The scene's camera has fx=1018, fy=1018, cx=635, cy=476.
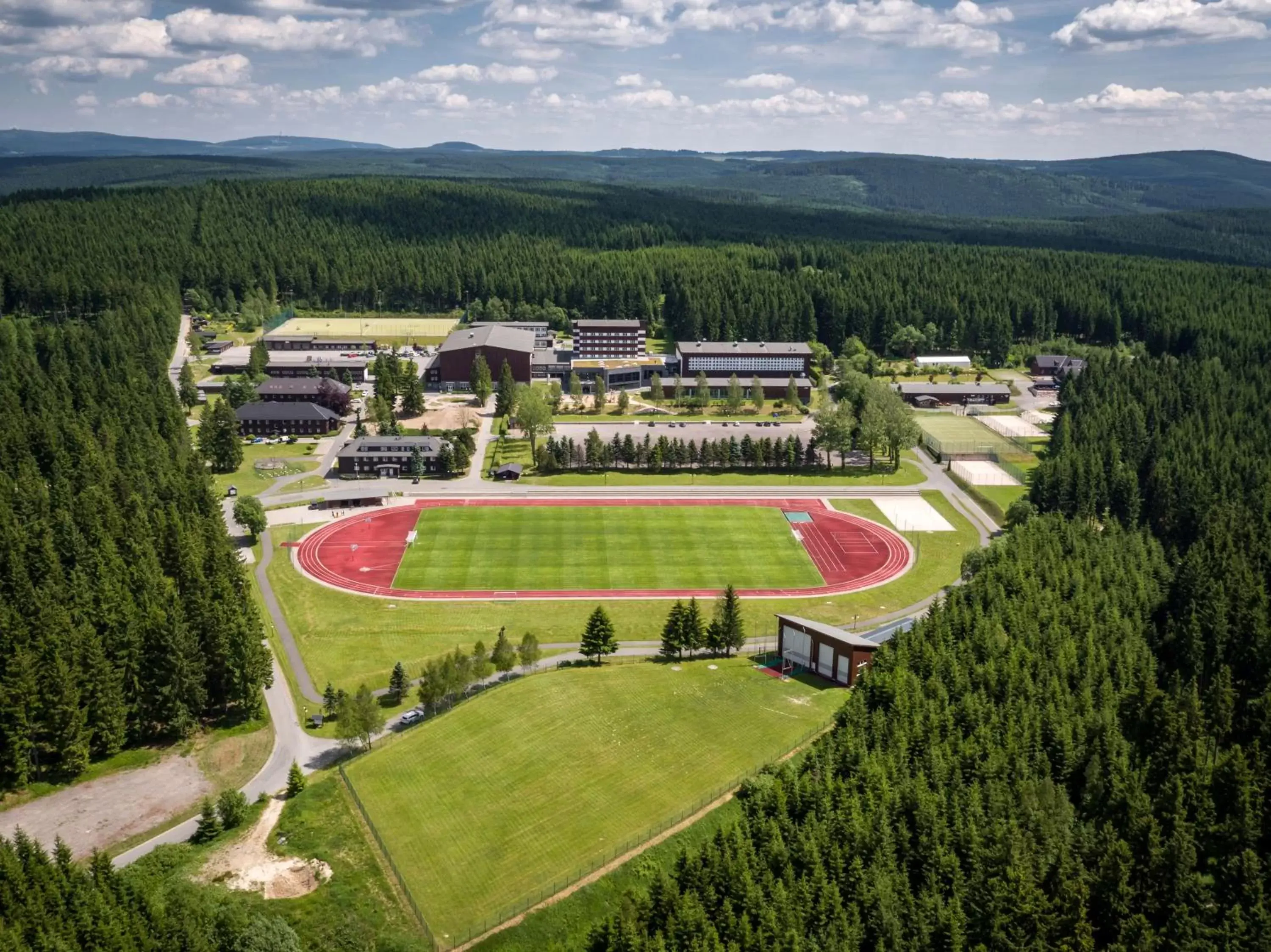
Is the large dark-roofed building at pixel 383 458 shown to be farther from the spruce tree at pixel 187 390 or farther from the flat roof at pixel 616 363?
the flat roof at pixel 616 363

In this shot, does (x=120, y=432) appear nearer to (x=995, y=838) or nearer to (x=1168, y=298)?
(x=995, y=838)

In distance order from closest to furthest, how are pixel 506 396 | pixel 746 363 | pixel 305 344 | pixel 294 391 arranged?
pixel 506 396
pixel 294 391
pixel 746 363
pixel 305 344

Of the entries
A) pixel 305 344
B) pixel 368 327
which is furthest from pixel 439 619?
pixel 368 327

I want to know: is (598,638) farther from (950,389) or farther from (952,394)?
(950,389)

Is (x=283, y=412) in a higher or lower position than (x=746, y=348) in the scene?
lower

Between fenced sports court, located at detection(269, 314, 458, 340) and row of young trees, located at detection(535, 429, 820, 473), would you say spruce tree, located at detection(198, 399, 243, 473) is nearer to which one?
row of young trees, located at detection(535, 429, 820, 473)
